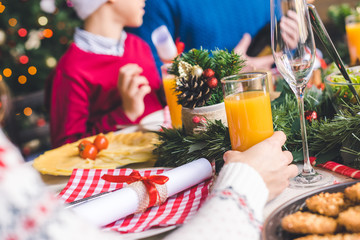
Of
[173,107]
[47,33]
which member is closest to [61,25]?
[47,33]

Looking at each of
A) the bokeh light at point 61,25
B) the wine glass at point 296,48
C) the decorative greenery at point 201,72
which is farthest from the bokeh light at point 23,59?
the wine glass at point 296,48

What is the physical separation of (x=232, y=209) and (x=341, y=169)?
0.36 metres

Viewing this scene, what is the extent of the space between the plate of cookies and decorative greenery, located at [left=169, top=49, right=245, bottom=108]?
1.41 ft

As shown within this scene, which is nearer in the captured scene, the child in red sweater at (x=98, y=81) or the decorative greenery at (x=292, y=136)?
the decorative greenery at (x=292, y=136)

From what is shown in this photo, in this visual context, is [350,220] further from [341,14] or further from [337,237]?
[341,14]

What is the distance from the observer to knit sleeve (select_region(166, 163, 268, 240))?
0.56 metres

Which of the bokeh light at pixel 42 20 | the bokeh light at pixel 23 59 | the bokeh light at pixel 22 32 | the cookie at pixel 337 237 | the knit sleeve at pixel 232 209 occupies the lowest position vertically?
the cookie at pixel 337 237

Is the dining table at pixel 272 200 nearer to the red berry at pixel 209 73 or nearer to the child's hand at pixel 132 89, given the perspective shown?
the red berry at pixel 209 73

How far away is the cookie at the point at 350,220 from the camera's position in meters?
0.54

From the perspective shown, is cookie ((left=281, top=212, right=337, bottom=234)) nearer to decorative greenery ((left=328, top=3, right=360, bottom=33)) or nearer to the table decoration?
the table decoration

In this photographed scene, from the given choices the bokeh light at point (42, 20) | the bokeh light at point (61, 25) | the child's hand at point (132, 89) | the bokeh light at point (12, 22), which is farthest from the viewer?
the bokeh light at point (61, 25)

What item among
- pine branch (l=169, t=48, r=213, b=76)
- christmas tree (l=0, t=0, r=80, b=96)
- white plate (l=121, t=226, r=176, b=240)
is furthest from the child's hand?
christmas tree (l=0, t=0, r=80, b=96)

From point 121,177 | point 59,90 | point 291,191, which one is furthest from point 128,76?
point 291,191

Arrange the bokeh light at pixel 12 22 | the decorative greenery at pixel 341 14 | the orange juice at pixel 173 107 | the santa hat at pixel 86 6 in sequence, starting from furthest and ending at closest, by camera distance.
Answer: the bokeh light at pixel 12 22, the decorative greenery at pixel 341 14, the santa hat at pixel 86 6, the orange juice at pixel 173 107
